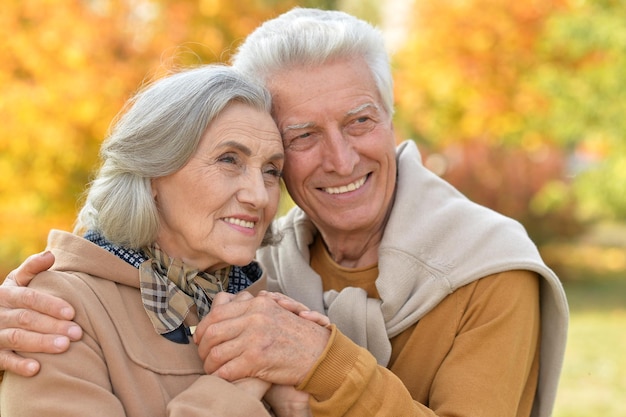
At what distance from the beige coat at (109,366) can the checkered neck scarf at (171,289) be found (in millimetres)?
40

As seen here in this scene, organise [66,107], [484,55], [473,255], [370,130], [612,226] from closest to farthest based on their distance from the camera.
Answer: [473,255], [370,130], [66,107], [484,55], [612,226]

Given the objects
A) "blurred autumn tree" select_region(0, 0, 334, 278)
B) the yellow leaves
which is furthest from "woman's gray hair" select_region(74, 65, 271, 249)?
the yellow leaves

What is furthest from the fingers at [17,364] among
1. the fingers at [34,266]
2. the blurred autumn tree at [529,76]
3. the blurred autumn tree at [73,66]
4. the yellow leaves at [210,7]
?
the blurred autumn tree at [529,76]

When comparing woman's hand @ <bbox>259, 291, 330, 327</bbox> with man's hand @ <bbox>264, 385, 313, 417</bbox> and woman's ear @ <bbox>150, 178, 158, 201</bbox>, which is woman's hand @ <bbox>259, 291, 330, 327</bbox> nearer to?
man's hand @ <bbox>264, 385, 313, 417</bbox>

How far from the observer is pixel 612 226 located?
56.1 feet

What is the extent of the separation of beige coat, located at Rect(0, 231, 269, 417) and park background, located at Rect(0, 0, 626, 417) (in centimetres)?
87

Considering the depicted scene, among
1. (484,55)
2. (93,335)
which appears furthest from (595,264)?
(93,335)

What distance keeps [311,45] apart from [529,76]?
7836mm

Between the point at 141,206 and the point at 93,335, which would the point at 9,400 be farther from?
the point at 141,206

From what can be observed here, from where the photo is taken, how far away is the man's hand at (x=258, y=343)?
2.38 metres

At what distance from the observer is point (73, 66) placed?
6.59m

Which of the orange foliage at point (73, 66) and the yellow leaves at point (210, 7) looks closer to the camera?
the orange foliage at point (73, 66)

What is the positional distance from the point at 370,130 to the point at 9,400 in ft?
5.03

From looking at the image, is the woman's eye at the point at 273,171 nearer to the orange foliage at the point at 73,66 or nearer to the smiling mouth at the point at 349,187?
the smiling mouth at the point at 349,187
